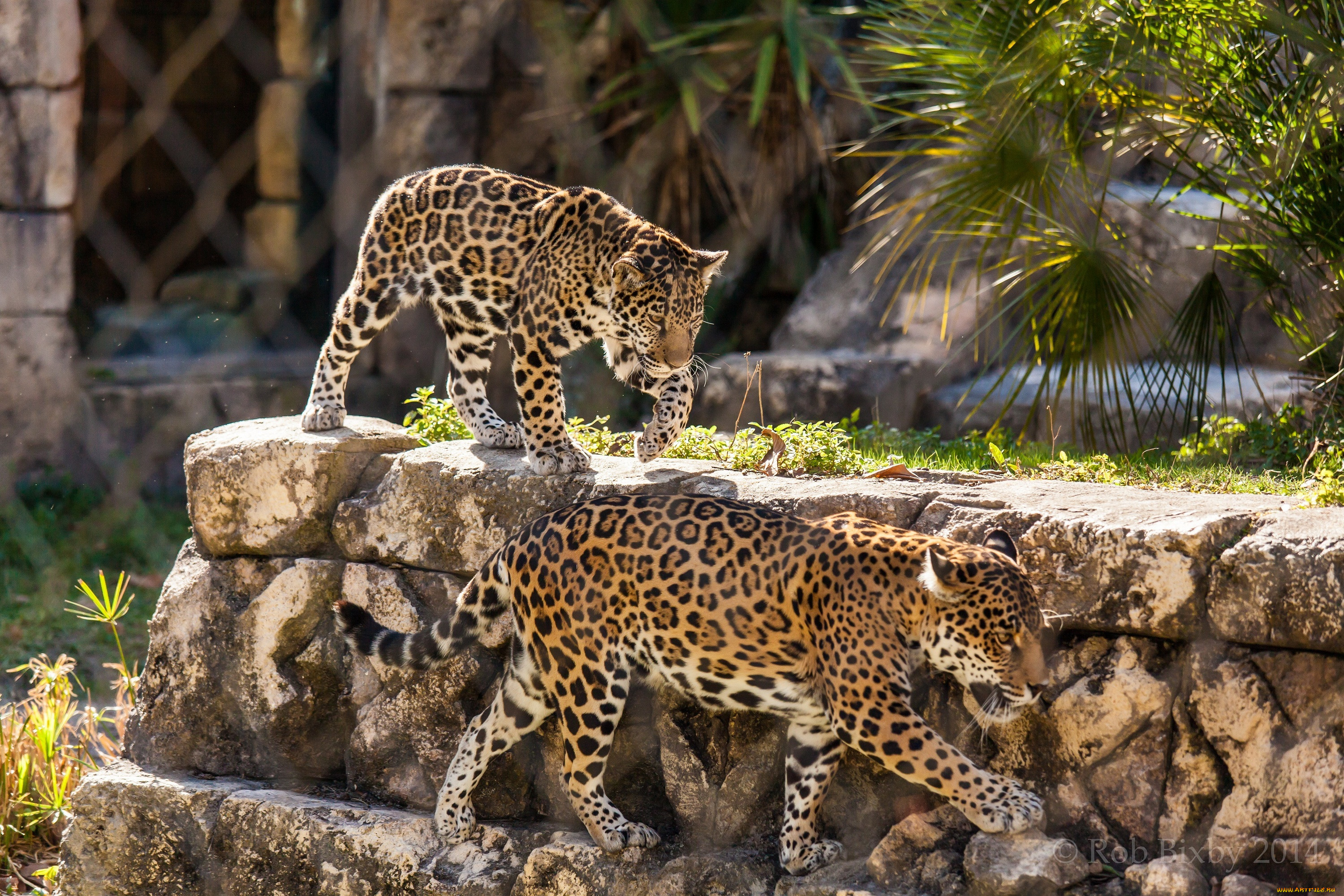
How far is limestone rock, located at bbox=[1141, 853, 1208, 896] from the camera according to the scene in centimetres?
347

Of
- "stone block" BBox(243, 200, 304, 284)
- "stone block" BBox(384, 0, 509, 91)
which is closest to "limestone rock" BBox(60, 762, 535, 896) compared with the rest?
"stone block" BBox(384, 0, 509, 91)

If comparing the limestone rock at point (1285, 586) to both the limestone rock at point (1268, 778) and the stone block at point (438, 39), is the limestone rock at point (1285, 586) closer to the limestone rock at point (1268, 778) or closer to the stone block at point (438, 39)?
the limestone rock at point (1268, 778)

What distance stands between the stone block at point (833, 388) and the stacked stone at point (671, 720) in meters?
4.97

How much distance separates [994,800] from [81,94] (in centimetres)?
884

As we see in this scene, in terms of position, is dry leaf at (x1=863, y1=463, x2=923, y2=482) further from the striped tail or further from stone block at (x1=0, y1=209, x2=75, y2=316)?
stone block at (x1=0, y1=209, x2=75, y2=316)

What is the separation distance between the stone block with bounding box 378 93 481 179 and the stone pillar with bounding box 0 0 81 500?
2487mm

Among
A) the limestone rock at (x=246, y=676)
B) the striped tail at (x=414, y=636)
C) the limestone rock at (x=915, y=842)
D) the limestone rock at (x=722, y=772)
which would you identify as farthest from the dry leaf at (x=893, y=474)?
the limestone rock at (x=246, y=676)

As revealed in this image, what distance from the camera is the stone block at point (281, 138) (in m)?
11.9

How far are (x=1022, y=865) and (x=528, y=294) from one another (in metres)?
2.78

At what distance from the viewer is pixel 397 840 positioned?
4473mm

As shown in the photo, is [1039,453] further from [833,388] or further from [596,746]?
[833,388]

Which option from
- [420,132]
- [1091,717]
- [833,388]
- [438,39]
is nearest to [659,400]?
[1091,717]

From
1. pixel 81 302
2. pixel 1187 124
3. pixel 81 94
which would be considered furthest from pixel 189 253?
pixel 1187 124

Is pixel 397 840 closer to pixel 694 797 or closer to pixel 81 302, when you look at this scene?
pixel 694 797
